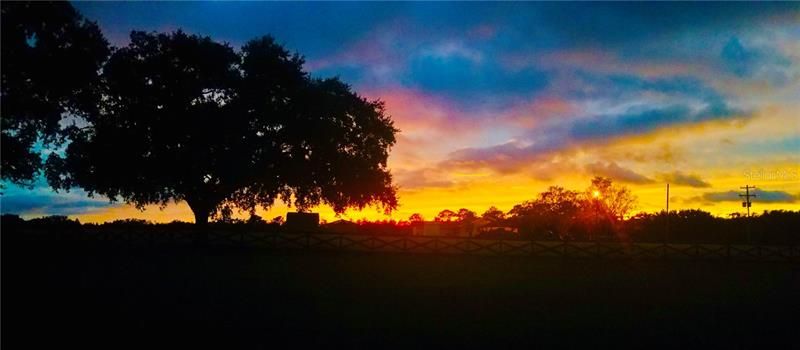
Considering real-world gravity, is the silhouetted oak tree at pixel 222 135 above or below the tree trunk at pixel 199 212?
above

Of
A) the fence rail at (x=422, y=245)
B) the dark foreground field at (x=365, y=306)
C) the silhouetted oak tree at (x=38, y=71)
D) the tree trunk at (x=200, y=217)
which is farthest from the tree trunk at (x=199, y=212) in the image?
the dark foreground field at (x=365, y=306)

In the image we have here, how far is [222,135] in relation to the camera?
30.0 meters

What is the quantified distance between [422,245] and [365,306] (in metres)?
19.6

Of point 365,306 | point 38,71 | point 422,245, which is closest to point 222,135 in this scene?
point 38,71

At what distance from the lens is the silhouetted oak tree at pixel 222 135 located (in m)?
29.4

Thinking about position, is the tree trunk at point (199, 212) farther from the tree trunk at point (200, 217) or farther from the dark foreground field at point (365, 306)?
the dark foreground field at point (365, 306)

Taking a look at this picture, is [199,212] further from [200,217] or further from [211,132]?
[211,132]

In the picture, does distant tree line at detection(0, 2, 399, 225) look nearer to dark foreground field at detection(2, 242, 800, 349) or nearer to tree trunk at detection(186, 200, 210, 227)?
tree trunk at detection(186, 200, 210, 227)

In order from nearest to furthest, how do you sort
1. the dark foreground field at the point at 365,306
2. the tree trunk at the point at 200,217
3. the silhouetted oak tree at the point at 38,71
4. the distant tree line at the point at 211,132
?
the dark foreground field at the point at 365,306
the silhouetted oak tree at the point at 38,71
the distant tree line at the point at 211,132
the tree trunk at the point at 200,217

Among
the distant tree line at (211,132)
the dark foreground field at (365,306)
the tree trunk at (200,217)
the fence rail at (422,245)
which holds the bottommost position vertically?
the dark foreground field at (365,306)

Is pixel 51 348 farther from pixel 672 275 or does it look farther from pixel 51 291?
pixel 672 275

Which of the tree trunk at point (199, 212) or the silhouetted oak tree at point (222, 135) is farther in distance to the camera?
the tree trunk at point (199, 212)

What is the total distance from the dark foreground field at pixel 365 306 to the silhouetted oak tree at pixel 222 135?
32.6 feet

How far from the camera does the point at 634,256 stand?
108 ft
